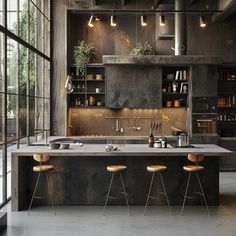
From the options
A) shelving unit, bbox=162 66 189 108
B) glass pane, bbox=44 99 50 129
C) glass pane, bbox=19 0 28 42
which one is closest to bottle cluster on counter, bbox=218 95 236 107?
shelving unit, bbox=162 66 189 108

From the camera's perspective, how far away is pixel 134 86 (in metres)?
9.59

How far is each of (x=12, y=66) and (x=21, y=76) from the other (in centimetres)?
50

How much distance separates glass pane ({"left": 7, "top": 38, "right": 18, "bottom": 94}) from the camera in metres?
6.24

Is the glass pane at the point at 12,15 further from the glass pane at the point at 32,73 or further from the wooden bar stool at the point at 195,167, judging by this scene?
the wooden bar stool at the point at 195,167

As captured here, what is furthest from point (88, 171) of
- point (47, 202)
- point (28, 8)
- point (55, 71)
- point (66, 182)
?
point (55, 71)

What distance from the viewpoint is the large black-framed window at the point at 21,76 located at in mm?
5961

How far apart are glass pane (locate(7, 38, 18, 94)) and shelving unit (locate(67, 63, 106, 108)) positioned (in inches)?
123

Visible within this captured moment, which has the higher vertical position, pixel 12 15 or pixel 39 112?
pixel 12 15

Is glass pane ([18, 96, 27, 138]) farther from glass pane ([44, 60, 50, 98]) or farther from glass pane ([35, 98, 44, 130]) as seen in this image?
glass pane ([44, 60, 50, 98])

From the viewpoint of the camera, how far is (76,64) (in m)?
9.80

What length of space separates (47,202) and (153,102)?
14.2ft

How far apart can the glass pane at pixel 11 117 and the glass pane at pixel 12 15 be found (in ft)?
3.85

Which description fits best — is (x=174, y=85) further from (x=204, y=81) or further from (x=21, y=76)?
(x=21, y=76)

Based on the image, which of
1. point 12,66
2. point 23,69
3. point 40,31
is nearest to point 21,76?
point 23,69
